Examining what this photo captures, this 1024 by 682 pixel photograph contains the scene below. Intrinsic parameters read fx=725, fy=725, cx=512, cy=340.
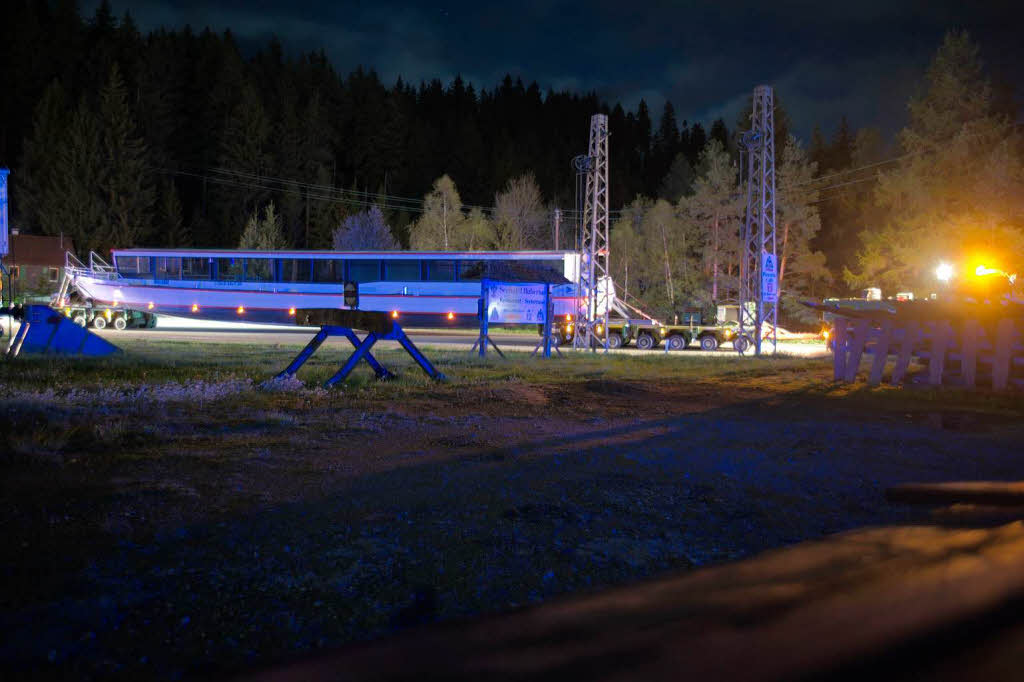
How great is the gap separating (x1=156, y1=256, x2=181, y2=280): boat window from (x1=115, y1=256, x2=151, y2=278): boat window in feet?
2.24

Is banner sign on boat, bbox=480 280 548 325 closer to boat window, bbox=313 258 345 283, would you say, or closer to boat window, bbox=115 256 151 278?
boat window, bbox=313 258 345 283

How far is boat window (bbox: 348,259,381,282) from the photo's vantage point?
3972 centimetres

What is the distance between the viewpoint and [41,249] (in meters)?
61.5

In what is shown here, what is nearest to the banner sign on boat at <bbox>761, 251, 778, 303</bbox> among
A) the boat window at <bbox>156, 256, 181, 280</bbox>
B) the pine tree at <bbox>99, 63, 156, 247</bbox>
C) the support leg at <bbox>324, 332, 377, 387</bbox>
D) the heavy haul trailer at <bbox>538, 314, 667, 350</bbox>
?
the heavy haul trailer at <bbox>538, 314, 667, 350</bbox>

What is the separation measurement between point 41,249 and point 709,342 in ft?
190

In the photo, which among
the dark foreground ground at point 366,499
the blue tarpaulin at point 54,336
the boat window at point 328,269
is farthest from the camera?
the boat window at point 328,269

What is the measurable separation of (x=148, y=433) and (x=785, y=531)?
232 inches

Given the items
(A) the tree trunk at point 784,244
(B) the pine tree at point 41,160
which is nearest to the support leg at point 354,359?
(A) the tree trunk at point 784,244

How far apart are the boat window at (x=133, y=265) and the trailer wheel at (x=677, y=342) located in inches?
1169

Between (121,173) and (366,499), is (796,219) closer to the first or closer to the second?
(366,499)

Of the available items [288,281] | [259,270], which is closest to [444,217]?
[288,281]

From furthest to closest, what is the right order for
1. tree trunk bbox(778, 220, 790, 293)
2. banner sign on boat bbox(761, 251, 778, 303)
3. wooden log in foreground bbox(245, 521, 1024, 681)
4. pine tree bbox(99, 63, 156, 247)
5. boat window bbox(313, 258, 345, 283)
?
pine tree bbox(99, 63, 156, 247) → tree trunk bbox(778, 220, 790, 293) → boat window bbox(313, 258, 345, 283) → banner sign on boat bbox(761, 251, 778, 303) → wooden log in foreground bbox(245, 521, 1024, 681)

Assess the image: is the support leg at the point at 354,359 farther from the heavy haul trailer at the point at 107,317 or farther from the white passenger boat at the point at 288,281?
the heavy haul trailer at the point at 107,317

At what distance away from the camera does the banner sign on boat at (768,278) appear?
2056 cm
